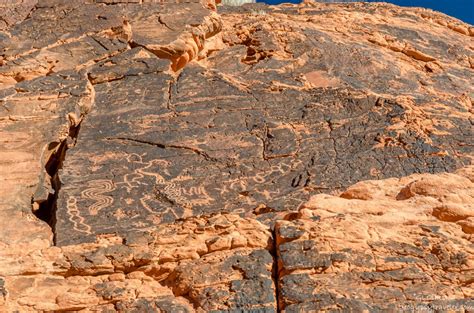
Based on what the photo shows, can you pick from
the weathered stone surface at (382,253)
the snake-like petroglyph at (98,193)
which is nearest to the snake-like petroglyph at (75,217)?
the snake-like petroglyph at (98,193)

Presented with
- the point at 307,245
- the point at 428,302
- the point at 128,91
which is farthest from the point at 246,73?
the point at 428,302

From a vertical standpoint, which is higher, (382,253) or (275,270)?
(382,253)

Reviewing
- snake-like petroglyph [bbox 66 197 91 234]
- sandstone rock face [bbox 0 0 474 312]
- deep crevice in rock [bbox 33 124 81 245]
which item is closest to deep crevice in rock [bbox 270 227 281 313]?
sandstone rock face [bbox 0 0 474 312]

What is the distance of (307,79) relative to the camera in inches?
357

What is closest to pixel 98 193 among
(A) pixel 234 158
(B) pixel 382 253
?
(A) pixel 234 158

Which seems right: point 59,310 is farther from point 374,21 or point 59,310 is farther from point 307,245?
point 374,21

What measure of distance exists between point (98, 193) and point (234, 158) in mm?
1530

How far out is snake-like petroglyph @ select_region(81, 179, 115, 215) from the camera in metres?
7.09

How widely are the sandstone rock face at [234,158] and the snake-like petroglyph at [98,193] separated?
0.02 m

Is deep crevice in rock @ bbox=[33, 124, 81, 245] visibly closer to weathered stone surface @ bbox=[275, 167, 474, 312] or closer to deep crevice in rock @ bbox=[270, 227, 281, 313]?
deep crevice in rock @ bbox=[270, 227, 281, 313]

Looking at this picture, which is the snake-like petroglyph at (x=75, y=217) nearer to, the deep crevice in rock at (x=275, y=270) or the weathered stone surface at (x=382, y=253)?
the deep crevice in rock at (x=275, y=270)

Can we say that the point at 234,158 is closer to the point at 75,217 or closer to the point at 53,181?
the point at 75,217

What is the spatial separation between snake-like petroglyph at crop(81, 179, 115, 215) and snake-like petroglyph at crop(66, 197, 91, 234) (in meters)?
0.13

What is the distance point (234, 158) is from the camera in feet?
25.2
